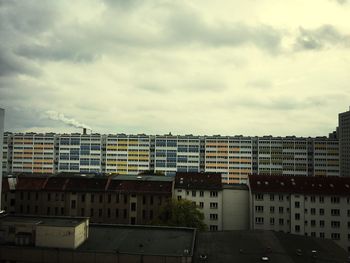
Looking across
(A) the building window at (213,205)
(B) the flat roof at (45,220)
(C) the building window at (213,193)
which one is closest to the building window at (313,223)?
(A) the building window at (213,205)

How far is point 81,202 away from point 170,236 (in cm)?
3625

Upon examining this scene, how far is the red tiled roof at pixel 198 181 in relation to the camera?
79000 millimetres

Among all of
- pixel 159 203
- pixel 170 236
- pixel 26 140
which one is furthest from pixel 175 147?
pixel 170 236

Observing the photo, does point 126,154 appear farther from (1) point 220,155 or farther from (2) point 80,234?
(2) point 80,234

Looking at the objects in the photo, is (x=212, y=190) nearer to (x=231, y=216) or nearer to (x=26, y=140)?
(x=231, y=216)

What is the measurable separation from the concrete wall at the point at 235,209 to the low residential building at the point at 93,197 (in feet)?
46.0

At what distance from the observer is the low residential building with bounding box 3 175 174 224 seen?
74.8 meters

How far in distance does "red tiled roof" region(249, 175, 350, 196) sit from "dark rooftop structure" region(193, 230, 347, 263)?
941 inches

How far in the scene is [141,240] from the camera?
45.2m

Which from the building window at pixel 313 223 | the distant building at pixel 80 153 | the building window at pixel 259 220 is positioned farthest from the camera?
the distant building at pixel 80 153

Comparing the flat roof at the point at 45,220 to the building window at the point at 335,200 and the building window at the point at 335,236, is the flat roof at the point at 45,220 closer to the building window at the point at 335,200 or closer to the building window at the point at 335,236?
the building window at the point at 335,236

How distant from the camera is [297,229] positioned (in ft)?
238

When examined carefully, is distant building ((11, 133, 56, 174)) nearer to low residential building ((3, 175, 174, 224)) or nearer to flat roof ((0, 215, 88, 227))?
low residential building ((3, 175, 174, 224))

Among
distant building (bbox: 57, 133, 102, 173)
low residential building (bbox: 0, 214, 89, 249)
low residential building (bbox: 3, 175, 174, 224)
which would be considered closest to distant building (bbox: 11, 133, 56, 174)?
distant building (bbox: 57, 133, 102, 173)
